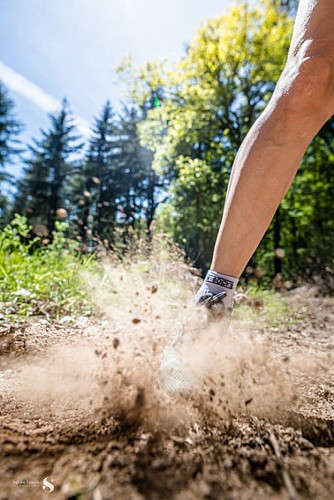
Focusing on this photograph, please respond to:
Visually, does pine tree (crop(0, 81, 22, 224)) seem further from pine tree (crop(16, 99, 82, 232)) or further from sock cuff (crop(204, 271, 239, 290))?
sock cuff (crop(204, 271, 239, 290))

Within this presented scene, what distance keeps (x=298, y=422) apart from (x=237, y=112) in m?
9.90

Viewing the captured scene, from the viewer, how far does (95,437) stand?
0.63 meters

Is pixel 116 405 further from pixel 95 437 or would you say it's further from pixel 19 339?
pixel 19 339

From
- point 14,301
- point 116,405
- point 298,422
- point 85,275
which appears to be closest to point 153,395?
point 116,405

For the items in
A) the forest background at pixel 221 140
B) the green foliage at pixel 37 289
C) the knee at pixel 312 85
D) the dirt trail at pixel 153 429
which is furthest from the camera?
the forest background at pixel 221 140

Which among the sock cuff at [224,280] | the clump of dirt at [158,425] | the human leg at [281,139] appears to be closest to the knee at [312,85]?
the human leg at [281,139]

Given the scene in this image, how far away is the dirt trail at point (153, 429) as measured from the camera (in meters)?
0.47

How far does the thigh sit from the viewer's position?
2.90 ft

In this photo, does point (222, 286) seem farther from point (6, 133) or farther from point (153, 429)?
point (6, 133)

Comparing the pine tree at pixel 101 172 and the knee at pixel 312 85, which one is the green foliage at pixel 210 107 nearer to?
the knee at pixel 312 85

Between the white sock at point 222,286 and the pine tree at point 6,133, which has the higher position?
the pine tree at point 6,133

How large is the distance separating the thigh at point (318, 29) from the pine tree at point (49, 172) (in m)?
27.5

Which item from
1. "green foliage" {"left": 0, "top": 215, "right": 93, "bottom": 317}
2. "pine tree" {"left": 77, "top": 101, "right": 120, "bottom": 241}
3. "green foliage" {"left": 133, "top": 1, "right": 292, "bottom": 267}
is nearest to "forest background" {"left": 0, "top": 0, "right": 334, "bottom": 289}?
"green foliage" {"left": 133, "top": 1, "right": 292, "bottom": 267}

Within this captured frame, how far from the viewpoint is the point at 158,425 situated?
67 centimetres
